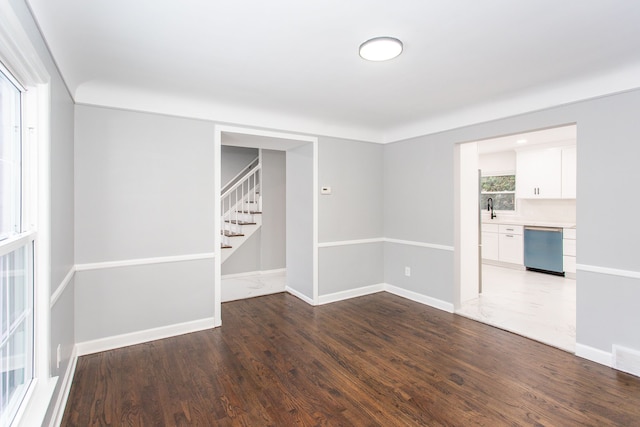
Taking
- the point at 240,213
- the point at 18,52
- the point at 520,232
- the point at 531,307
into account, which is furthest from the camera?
the point at 520,232

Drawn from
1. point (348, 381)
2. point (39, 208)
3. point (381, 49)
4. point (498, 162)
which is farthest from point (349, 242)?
point (498, 162)

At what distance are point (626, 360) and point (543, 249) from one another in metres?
3.59

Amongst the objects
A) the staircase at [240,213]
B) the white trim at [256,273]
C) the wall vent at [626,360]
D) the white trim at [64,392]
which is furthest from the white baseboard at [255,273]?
the wall vent at [626,360]

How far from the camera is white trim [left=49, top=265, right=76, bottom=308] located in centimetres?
192

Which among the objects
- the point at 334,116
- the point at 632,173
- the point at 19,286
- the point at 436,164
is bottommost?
the point at 19,286

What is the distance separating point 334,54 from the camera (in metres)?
2.28

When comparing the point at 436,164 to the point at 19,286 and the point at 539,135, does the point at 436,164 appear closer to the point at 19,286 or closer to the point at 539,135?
the point at 539,135

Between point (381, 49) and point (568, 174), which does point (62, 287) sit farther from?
point (568, 174)

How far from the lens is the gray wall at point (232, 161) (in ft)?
21.5

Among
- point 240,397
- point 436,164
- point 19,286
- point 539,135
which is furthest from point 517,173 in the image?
point 19,286

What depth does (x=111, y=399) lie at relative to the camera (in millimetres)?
2178

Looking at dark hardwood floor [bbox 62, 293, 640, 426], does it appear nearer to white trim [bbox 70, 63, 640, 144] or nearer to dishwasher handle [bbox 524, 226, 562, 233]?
white trim [bbox 70, 63, 640, 144]

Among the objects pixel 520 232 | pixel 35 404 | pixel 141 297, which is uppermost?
pixel 520 232

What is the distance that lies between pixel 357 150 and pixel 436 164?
1.10m
